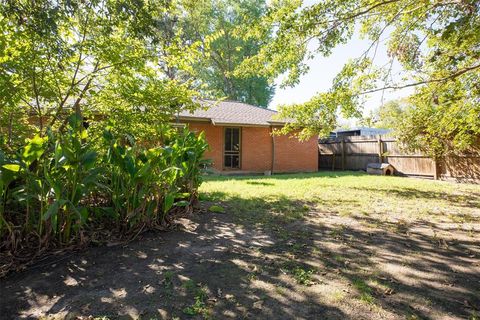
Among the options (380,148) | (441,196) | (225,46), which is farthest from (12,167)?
(225,46)

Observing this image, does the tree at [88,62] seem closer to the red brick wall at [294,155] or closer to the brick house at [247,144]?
the brick house at [247,144]

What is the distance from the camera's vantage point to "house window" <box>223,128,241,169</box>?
1472 centimetres

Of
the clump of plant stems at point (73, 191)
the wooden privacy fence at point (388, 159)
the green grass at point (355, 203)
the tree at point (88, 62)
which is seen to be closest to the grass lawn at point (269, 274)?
the clump of plant stems at point (73, 191)

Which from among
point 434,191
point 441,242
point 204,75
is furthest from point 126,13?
point 204,75

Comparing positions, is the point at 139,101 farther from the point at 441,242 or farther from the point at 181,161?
the point at 441,242

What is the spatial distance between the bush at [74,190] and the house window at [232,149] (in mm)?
10202

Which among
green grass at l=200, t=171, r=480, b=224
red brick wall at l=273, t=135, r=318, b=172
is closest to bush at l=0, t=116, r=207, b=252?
green grass at l=200, t=171, r=480, b=224

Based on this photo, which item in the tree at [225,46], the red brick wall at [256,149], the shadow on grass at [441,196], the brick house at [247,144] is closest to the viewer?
the shadow on grass at [441,196]

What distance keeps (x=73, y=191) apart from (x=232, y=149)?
1189 cm

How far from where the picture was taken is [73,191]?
10.2ft

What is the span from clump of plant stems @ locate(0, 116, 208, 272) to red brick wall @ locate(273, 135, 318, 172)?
11.7m

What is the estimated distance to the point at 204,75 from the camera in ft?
110

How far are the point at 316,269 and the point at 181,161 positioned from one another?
306 cm

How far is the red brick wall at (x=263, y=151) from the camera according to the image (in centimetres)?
1410
